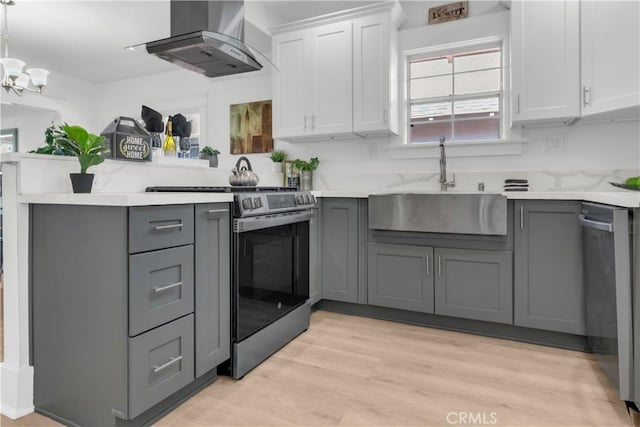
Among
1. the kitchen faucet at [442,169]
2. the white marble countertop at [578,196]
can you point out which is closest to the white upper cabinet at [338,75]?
the kitchen faucet at [442,169]

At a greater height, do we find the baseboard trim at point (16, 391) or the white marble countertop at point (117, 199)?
the white marble countertop at point (117, 199)

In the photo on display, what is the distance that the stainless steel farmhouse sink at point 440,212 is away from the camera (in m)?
2.35

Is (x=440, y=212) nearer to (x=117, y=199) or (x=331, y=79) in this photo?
(x=331, y=79)

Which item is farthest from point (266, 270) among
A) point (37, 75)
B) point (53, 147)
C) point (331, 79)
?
point (37, 75)

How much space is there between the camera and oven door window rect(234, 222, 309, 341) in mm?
1910

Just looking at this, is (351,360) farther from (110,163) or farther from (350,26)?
(350,26)

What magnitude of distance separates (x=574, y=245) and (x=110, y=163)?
2.62 metres

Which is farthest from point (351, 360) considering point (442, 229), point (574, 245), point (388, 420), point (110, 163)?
point (110, 163)

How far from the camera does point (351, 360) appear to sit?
2119mm

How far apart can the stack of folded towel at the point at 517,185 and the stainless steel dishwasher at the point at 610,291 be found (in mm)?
713

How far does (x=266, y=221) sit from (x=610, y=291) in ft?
5.37

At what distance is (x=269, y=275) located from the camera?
2.15 meters

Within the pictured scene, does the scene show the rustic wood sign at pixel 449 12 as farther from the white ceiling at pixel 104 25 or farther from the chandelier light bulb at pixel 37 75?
the chandelier light bulb at pixel 37 75

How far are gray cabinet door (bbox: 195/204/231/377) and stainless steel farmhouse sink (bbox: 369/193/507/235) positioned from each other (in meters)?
1.22
